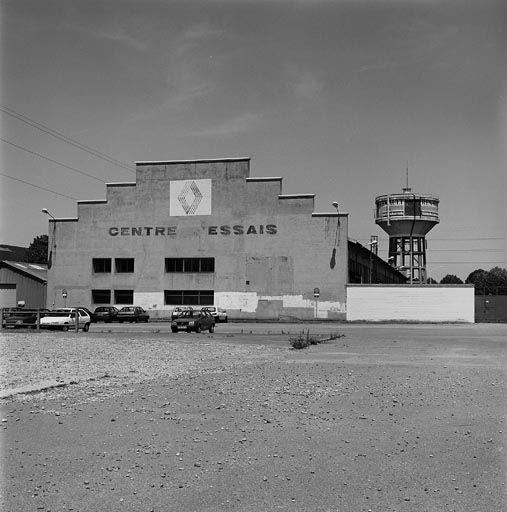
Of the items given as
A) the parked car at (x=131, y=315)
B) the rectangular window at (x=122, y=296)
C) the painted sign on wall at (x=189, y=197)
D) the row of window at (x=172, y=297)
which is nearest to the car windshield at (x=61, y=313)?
A: the parked car at (x=131, y=315)

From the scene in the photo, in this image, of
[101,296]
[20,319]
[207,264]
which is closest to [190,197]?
[207,264]

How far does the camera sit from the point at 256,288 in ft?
214

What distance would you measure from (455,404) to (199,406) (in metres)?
4.23

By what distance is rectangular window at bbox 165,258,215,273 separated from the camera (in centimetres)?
6731

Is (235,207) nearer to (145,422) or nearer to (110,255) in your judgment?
(110,255)

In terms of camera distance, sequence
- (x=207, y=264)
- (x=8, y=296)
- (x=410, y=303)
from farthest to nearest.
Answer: (x=8, y=296) → (x=207, y=264) → (x=410, y=303)

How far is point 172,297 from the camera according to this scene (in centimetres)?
6769

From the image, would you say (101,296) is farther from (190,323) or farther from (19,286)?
(190,323)

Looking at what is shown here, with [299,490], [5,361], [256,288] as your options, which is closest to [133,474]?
[299,490]

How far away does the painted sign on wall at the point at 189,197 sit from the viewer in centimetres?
6731

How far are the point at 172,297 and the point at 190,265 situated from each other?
11.6 feet

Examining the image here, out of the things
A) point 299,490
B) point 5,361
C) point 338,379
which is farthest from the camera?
point 5,361

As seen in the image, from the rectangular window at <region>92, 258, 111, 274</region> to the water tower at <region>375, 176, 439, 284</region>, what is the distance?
40.2m

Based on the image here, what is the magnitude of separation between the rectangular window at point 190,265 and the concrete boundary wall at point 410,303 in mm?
13431
